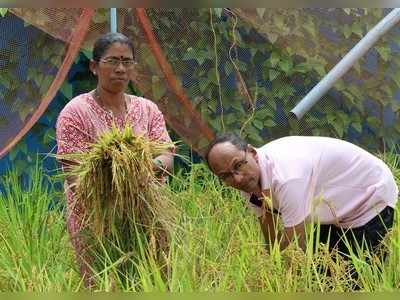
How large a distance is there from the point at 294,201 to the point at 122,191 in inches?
20.8

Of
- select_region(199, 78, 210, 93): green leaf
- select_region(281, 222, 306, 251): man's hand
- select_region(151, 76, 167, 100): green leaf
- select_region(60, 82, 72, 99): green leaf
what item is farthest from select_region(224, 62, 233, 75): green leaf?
select_region(281, 222, 306, 251): man's hand

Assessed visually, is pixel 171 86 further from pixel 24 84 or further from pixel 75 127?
pixel 75 127

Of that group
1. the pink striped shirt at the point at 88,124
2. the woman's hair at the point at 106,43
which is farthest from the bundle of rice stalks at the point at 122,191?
the woman's hair at the point at 106,43

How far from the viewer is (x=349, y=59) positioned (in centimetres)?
407

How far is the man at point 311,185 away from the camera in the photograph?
2.71 metres

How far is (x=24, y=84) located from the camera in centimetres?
403

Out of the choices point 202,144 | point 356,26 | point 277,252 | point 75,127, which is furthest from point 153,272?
point 356,26

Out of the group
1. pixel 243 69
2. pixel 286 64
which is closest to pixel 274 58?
pixel 286 64

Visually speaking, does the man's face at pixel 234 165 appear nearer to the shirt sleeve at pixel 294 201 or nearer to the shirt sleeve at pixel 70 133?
the shirt sleeve at pixel 294 201

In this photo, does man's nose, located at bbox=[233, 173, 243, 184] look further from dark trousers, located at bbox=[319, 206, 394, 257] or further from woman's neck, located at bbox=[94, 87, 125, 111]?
woman's neck, located at bbox=[94, 87, 125, 111]

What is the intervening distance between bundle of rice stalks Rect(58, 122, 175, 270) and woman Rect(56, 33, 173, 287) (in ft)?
0.70

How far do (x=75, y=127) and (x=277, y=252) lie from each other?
0.85 meters

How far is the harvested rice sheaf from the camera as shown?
2537 millimetres

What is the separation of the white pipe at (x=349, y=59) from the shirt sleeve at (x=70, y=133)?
1.48 meters
